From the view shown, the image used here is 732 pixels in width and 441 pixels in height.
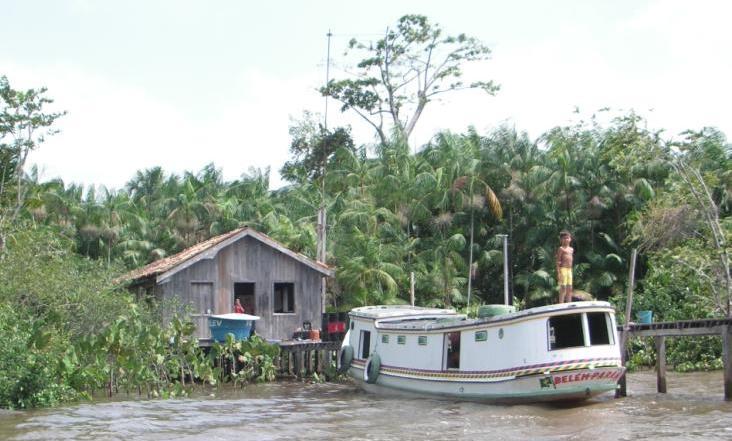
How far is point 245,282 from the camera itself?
32.0 meters

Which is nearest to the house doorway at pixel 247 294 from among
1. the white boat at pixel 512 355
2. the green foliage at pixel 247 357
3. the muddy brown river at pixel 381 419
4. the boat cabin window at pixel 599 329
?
the green foliage at pixel 247 357

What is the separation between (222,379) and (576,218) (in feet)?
65.3

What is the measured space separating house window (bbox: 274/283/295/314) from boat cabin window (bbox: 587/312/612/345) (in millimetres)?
14353

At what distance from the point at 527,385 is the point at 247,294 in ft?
47.9

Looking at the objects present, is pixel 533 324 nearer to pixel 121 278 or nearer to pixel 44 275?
pixel 44 275

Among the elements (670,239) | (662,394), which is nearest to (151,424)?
(662,394)

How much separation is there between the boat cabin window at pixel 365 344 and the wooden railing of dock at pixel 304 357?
2.89 metres

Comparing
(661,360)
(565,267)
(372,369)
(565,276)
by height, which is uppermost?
(565,267)

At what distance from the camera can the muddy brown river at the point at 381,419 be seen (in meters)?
17.8

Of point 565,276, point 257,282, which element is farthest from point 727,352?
point 257,282

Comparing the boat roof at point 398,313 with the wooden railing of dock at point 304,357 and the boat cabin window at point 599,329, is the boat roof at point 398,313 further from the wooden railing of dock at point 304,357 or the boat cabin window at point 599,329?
the boat cabin window at point 599,329

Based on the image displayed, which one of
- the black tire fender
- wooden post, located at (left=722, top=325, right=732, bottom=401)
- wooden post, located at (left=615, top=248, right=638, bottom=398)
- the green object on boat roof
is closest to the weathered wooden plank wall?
the black tire fender

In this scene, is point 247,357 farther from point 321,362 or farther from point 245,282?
point 245,282

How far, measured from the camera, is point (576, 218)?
42.8 meters
